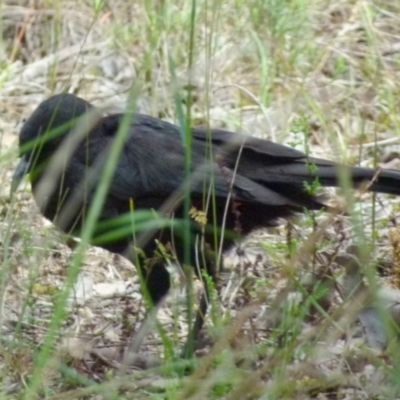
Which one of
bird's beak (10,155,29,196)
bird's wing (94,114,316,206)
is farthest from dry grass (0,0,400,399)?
bird's wing (94,114,316,206)

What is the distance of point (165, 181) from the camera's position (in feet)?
13.1

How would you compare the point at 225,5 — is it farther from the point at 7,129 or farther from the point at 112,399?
the point at 112,399

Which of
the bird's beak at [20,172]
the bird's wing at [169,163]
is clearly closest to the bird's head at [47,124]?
the bird's beak at [20,172]

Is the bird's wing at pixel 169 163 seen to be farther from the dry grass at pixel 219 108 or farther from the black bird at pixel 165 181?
the dry grass at pixel 219 108

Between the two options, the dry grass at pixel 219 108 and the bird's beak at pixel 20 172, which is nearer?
the dry grass at pixel 219 108

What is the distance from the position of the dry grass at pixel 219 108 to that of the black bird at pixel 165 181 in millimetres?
138

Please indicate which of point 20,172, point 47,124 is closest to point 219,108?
point 47,124

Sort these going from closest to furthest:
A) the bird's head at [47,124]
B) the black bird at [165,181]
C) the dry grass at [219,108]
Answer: the dry grass at [219,108], the black bird at [165,181], the bird's head at [47,124]

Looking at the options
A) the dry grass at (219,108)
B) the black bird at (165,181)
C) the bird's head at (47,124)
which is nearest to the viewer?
the dry grass at (219,108)

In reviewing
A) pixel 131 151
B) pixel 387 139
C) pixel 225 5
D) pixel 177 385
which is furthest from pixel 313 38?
pixel 177 385

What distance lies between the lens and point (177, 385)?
9.05ft

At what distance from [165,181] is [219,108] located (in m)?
2.22

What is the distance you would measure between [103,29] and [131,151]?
2.72 meters

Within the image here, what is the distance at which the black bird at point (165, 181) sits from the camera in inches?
148
